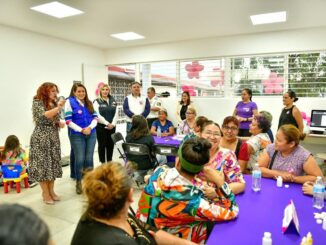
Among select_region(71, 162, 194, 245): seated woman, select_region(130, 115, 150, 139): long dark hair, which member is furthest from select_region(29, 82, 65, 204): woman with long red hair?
select_region(71, 162, 194, 245): seated woman

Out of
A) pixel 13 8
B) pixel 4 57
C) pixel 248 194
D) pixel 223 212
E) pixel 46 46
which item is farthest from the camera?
pixel 46 46

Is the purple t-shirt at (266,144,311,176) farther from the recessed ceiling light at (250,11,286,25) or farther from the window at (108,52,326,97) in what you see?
the window at (108,52,326,97)

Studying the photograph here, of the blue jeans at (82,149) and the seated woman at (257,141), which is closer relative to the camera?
the seated woman at (257,141)

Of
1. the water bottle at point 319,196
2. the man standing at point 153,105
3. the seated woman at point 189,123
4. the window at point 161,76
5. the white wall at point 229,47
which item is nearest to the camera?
the water bottle at point 319,196

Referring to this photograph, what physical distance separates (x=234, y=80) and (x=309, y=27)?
1819 millimetres

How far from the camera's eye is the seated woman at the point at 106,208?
3.33ft

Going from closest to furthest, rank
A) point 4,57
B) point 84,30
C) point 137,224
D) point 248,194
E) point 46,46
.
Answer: point 137,224, point 248,194, point 4,57, point 84,30, point 46,46

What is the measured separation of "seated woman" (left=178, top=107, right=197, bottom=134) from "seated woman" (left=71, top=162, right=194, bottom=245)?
347cm

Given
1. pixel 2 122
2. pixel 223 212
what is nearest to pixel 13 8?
pixel 2 122

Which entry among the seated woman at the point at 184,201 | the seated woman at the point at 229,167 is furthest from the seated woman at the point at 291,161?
the seated woman at the point at 184,201

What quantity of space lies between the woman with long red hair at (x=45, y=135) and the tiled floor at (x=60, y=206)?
31 centimetres

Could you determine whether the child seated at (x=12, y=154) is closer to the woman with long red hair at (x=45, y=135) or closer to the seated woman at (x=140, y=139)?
the woman with long red hair at (x=45, y=135)

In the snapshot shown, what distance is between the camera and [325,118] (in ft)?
17.0

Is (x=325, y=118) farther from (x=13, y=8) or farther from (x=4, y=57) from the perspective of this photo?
(x=4, y=57)
